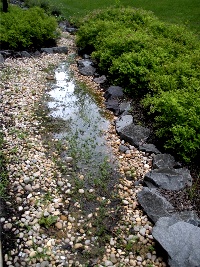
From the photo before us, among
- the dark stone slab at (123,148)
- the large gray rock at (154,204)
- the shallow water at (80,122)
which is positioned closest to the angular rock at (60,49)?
the shallow water at (80,122)

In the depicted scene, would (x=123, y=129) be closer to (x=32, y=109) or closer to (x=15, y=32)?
(x=32, y=109)

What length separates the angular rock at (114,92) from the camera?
870cm

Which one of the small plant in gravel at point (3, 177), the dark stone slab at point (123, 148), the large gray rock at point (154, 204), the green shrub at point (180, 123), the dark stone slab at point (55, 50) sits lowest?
the dark stone slab at point (55, 50)

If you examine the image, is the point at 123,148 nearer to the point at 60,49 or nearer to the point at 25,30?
the point at 60,49

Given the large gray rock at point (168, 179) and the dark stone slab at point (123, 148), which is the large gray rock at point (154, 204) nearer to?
the large gray rock at point (168, 179)

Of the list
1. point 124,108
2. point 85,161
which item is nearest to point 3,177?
point 85,161

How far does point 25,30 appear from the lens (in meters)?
12.2

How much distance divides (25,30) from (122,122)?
22.5ft

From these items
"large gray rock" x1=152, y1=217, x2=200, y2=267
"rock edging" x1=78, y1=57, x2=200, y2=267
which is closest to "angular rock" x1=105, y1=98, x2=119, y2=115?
"rock edging" x1=78, y1=57, x2=200, y2=267

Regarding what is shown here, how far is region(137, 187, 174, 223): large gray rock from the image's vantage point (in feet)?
16.0

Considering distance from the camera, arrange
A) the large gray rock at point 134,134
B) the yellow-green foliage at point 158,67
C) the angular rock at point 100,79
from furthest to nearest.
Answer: the angular rock at point 100,79 < the large gray rock at point 134,134 < the yellow-green foliage at point 158,67

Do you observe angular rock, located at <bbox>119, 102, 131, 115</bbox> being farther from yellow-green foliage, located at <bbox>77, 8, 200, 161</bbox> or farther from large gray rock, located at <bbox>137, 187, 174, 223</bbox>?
large gray rock, located at <bbox>137, 187, 174, 223</bbox>

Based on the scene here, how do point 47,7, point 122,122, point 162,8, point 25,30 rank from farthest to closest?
1. point 47,7
2. point 162,8
3. point 25,30
4. point 122,122

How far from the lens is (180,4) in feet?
58.4
